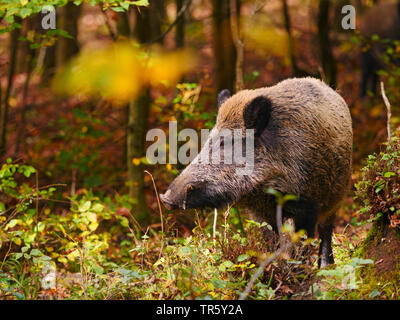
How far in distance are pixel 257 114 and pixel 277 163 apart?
1.60ft

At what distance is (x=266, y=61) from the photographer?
644 inches

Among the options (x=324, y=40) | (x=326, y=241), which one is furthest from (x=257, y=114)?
(x=324, y=40)

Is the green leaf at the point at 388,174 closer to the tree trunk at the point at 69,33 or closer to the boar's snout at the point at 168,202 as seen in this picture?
the boar's snout at the point at 168,202

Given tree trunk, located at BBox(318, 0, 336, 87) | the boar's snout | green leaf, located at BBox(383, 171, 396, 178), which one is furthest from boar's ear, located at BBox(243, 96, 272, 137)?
tree trunk, located at BBox(318, 0, 336, 87)

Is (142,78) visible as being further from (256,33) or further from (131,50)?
(256,33)

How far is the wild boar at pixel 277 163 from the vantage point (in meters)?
4.66

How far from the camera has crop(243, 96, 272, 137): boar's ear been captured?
4.68 m

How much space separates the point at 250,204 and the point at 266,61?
12.1 metres

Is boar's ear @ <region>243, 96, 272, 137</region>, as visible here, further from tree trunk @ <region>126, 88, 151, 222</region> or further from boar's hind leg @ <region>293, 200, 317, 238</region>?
tree trunk @ <region>126, 88, 151, 222</region>

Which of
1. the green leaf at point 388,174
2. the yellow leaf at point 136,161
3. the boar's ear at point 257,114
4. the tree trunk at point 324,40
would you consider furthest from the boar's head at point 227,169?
the tree trunk at point 324,40

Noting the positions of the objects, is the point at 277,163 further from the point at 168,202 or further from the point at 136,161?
the point at 136,161

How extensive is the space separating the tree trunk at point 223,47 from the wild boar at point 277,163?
15.3 ft
